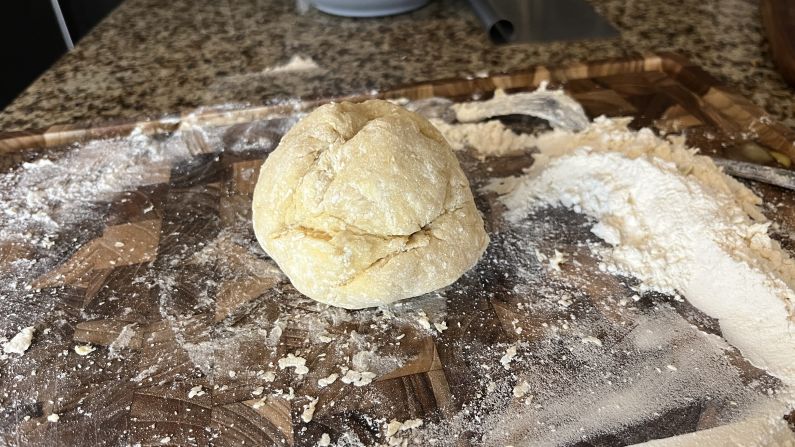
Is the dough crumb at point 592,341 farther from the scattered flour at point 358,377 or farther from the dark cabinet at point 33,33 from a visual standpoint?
the dark cabinet at point 33,33

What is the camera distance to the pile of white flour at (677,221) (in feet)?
2.83

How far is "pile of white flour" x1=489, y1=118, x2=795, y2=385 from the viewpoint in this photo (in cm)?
86

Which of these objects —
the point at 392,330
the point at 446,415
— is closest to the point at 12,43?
the point at 392,330

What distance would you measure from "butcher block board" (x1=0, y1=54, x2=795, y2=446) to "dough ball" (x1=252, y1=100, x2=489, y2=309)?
3.0 inches

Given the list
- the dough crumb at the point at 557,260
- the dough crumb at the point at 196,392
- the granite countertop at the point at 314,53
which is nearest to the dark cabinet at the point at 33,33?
the granite countertop at the point at 314,53

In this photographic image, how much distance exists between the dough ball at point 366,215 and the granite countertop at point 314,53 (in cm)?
48

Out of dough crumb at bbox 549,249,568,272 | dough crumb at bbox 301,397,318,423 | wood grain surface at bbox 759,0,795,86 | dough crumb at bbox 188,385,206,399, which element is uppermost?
wood grain surface at bbox 759,0,795,86

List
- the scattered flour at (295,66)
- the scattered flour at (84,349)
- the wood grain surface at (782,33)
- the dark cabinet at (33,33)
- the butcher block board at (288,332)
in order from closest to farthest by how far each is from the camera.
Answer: the butcher block board at (288,332), the scattered flour at (84,349), the wood grain surface at (782,33), the scattered flour at (295,66), the dark cabinet at (33,33)

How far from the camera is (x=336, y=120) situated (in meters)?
0.93

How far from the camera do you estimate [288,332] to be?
2.95ft

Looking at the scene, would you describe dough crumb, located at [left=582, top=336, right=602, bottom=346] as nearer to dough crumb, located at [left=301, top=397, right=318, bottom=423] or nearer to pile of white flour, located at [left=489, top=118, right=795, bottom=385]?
pile of white flour, located at [left=489, top=118, right=795, bottom=385]

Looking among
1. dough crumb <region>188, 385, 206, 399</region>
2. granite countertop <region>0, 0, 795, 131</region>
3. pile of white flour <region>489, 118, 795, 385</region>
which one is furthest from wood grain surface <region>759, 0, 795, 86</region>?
dough crumb <region>188, 385, 206, 399</region>

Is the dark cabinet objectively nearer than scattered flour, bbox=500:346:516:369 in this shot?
No

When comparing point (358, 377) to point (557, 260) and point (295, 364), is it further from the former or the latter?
point (557, 260)
